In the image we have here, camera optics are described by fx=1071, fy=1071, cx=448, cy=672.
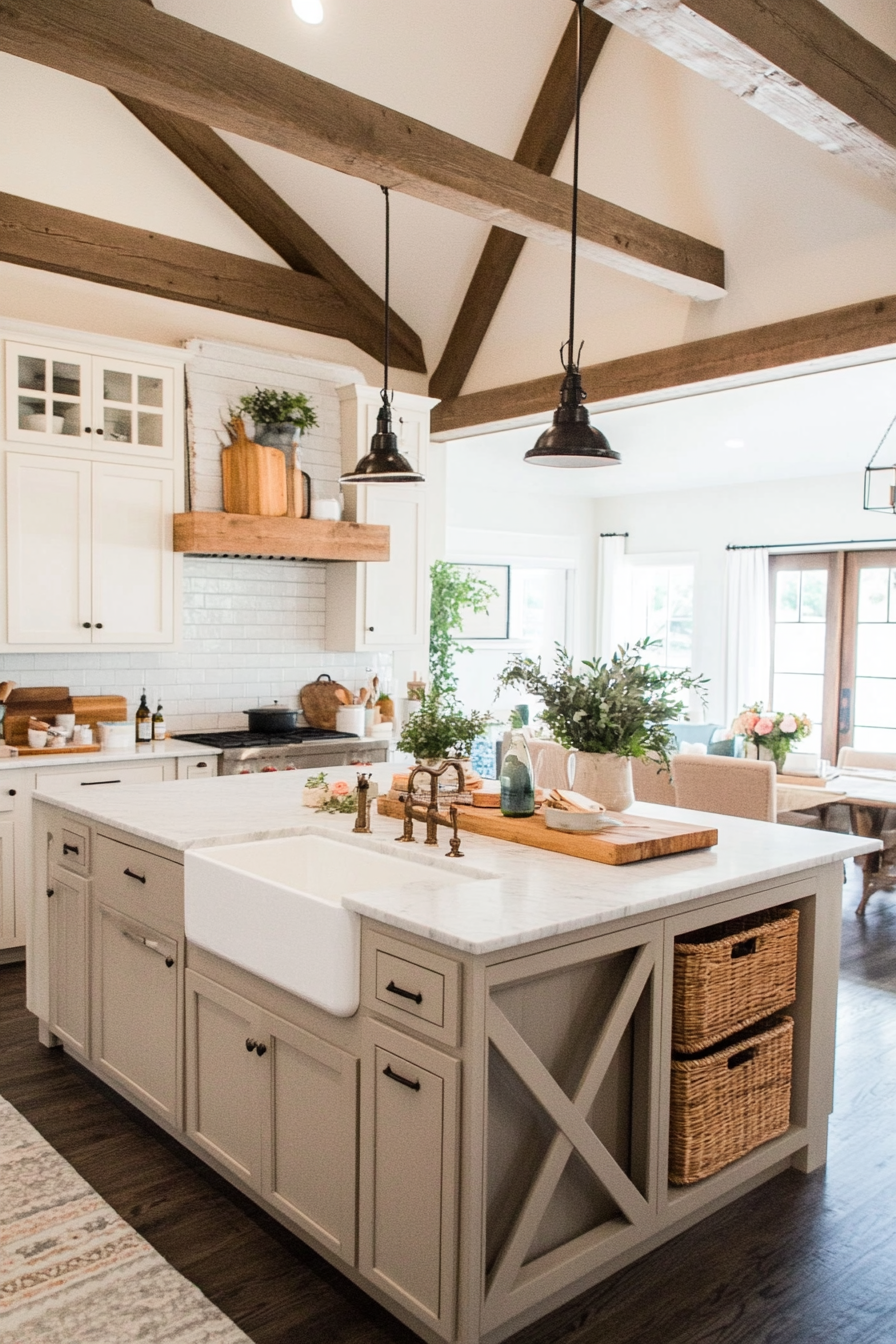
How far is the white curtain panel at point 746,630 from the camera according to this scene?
352 inches

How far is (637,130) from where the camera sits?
15.6 ft

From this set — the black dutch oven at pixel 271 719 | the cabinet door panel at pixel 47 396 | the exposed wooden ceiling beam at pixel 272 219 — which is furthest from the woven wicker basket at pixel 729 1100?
the exposed wooden ceiling beam at pixel 272 219

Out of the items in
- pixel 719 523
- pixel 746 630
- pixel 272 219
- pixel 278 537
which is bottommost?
pixel 746 630

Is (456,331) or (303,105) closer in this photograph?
(303,105)

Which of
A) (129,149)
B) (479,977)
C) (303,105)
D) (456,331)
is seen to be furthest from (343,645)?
(479,977)

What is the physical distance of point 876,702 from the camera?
331 inches

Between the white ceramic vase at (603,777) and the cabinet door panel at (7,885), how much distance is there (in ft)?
8.56

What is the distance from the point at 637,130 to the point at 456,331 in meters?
1.74

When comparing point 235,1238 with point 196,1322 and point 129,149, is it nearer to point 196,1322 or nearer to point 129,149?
point 196,1322

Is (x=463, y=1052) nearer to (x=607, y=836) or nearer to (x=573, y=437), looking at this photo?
(x=607, y=836)

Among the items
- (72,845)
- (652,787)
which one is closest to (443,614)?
(652,787)

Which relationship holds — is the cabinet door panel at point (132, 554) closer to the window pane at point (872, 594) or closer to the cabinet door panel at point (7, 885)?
the cabinet door panel at point (7, 885)

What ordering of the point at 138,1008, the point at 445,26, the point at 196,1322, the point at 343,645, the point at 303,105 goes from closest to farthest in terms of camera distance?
the point at 196,1322 → the point at 138,1008 → the point at 303,105 → the point at 445,26 → the point at 343,645

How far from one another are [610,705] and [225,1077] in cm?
137
